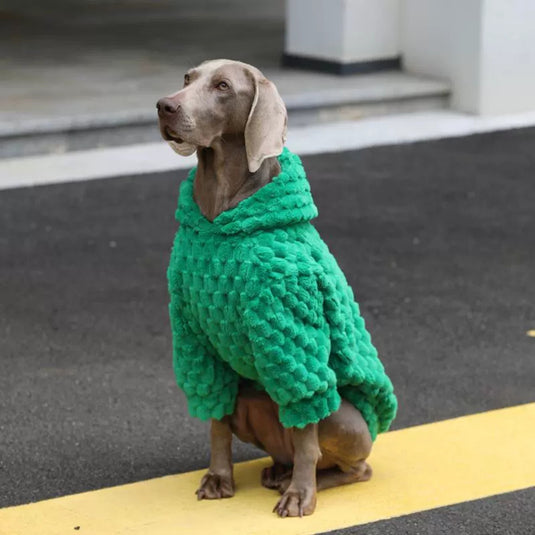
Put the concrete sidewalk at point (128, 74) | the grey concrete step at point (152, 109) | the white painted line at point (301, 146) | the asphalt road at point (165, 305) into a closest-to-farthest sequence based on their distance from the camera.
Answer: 1. the asphalt road at point (165, 305)
2. the white painted line at point (301, 146)
3. the grey concrete step at point (152, 109)
4. the concrete sidewalk at point (128, 74)

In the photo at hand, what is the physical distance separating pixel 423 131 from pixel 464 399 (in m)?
5.14

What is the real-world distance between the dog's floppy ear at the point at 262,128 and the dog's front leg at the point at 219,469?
0.90 meters

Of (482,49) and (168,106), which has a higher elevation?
(168,106)

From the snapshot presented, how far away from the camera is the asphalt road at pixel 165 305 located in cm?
498

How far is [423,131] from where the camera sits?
10.5 m

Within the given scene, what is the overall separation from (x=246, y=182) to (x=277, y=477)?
3.39 ft

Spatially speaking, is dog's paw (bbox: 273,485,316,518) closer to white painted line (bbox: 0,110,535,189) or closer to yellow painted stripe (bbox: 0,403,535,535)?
yellow painted stripe (bbox: 0,403,535,535)

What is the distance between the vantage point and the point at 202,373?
4336 mm

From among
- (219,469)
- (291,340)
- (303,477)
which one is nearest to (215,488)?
(219,469)

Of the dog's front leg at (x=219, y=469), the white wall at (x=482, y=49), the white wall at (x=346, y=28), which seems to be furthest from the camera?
the white wall at (x=346, y=28)

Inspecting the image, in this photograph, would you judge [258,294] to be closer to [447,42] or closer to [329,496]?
[329,496]

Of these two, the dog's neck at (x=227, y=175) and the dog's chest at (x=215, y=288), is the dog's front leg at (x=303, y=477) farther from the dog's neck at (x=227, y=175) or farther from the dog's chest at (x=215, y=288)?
the dog's neck at (x=227, y=175)

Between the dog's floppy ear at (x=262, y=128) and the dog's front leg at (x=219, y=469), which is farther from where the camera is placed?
the dog's front leg at (x=219, y=469)

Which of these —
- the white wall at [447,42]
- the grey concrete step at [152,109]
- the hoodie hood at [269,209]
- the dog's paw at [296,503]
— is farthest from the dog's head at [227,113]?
the white wall at [447,42]
